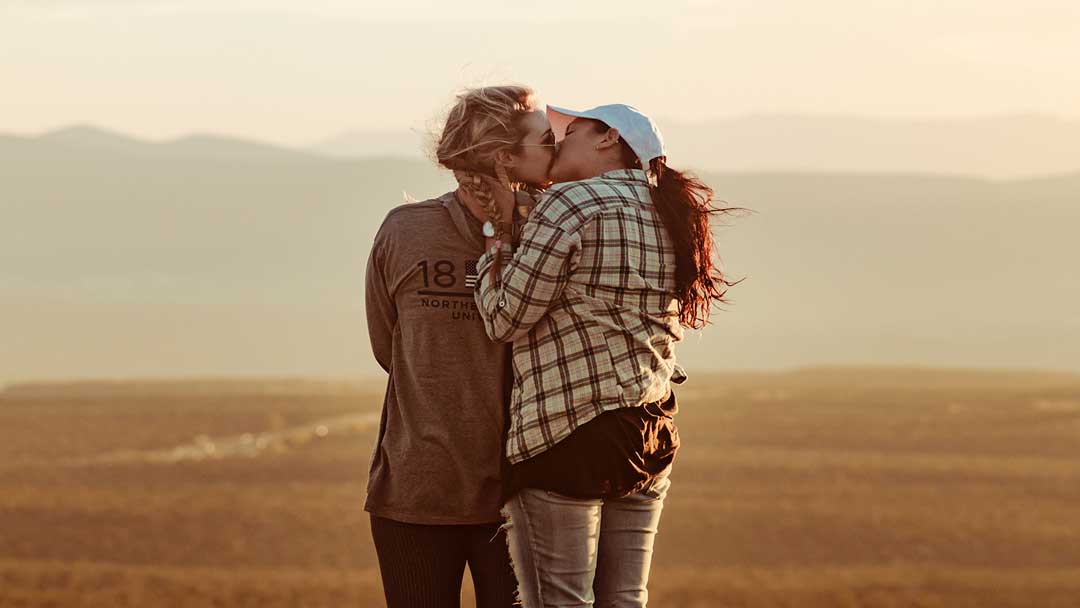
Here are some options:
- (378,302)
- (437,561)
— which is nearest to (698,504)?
(437,561)

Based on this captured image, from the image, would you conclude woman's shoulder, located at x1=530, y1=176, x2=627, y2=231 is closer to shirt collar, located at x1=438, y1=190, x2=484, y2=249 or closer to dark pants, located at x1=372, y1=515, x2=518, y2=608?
shirt collar, located at x1=438, y1=190, x2=484, y2=249

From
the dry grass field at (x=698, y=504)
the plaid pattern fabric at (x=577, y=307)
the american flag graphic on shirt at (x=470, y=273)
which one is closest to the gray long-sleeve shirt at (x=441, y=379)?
the american flag graphic on shirt at (x=470, y=273)

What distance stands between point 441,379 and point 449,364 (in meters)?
0.04

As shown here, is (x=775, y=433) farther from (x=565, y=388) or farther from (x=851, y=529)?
(x=565, y=388)

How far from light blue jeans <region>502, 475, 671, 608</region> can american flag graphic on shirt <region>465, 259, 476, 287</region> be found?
51cm

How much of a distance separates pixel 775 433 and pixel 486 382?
181 feet

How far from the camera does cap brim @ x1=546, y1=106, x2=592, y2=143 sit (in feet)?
12.0

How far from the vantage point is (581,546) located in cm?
352

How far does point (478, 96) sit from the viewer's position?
3621 millimetres

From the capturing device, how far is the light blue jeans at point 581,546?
11.5 ft

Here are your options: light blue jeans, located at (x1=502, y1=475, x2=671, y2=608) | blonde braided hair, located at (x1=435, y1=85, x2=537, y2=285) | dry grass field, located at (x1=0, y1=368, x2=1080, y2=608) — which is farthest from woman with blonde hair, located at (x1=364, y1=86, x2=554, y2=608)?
dry grass field, located at (x1=0, y1=368, x2=1080, y2=608)

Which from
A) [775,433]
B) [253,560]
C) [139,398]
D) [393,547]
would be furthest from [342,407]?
[393,547]

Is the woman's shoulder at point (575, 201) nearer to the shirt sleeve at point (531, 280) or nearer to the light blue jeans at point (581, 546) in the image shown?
the shirt sleeve at point (531, 280)

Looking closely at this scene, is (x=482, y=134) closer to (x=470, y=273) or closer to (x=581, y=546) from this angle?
(x=470, y=273)
